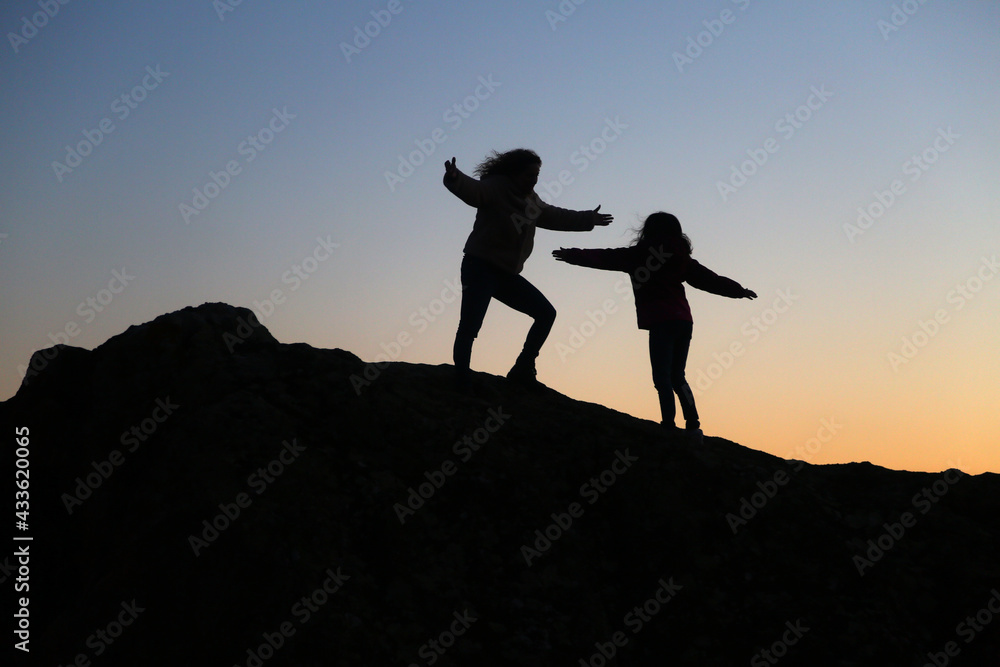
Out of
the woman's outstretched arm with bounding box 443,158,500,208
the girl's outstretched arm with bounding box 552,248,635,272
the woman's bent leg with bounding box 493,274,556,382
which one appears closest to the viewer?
the woman's outstretched arm with bounding box 443,158,500,208

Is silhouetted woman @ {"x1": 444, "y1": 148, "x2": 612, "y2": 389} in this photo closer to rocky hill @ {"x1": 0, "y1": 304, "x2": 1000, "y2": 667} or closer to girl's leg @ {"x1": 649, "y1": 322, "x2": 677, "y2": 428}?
rocky hill @ {"x1": 0, "y1": 304, "x2": 1000, "y2": 667}

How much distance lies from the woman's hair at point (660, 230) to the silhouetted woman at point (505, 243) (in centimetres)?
62

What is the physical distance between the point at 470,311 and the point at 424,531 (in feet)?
8.43

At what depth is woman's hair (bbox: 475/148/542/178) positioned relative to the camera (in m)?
8.30

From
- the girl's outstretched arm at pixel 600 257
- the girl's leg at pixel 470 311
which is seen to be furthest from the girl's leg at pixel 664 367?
the girl's leg at pixel 470 311

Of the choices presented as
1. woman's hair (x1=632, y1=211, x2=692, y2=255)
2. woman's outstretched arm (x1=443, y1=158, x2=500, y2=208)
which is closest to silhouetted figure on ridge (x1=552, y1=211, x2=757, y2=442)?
woman's hair (x1=632, y1=211, x2=692, y2=255)

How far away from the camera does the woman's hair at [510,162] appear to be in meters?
8.30

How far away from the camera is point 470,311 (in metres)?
7.82

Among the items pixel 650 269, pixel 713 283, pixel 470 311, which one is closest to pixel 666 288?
pixel 650 269

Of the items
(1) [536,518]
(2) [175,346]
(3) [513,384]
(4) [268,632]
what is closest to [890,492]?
(1) [536,518]

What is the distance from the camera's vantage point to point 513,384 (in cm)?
838

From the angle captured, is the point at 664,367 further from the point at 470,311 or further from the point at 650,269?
the point at 470,311

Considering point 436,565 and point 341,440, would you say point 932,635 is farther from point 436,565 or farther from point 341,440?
point 341,440

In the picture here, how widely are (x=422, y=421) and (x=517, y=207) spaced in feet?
8.68
